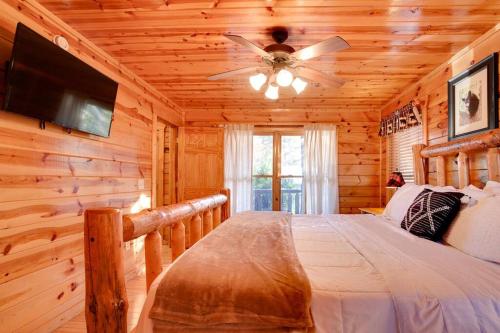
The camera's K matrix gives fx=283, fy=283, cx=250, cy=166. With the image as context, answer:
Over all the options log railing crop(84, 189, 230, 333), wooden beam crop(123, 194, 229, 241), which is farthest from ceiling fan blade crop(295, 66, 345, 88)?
log railing crop(84, 189, 230, 333)

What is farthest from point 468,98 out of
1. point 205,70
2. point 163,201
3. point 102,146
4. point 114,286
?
point 163,201

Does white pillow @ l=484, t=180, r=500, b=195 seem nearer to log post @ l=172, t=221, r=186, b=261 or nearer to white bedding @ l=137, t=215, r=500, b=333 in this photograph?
white bedding @ l=137, t=215, r=500, b=333

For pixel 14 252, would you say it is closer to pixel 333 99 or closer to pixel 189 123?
pixel 189 123

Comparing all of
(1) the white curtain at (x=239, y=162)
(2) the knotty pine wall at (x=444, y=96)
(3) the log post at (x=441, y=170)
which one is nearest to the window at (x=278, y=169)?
(1) the white curtain at (x=239, y=162)

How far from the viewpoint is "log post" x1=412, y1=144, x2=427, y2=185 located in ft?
9.61

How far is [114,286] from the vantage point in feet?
3.19

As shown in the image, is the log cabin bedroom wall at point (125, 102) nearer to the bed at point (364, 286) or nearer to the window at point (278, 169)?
the window at point (278, 169)

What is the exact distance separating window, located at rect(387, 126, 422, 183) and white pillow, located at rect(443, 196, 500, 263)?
181 centimetres

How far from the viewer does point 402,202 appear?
2.40m

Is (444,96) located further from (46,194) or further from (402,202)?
(46,194)

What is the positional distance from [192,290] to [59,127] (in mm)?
1816

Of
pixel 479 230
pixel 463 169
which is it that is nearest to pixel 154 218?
pixel 479 230

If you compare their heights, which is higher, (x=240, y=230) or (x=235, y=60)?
(x=235, y=60)

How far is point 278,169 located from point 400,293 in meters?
3.58
